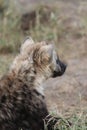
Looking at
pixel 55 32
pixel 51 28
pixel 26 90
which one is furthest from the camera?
pixel 51 28

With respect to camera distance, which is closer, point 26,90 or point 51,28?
point 26,90

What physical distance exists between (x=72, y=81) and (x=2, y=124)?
2.63 metres

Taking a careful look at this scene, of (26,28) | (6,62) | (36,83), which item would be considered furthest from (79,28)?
(36,83)

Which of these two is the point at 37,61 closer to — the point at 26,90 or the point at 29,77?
the point at 29,77

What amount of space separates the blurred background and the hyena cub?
91.1 inches

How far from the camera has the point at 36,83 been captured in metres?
6.69

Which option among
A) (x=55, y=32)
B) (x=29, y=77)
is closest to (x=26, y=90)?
(x=29, y=77)

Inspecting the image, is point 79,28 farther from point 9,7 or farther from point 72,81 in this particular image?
point 72,81

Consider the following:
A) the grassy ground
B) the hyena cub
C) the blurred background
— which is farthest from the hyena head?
the grassy ground

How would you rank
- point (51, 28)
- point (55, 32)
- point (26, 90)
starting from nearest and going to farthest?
point (26, 90), point (55, 32), point (51, 28)

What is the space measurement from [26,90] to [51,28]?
4.46m

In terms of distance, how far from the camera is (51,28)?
11.0 m


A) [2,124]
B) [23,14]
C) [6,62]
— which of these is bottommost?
→ [2,124]

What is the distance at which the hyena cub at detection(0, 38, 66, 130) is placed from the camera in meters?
6.53
